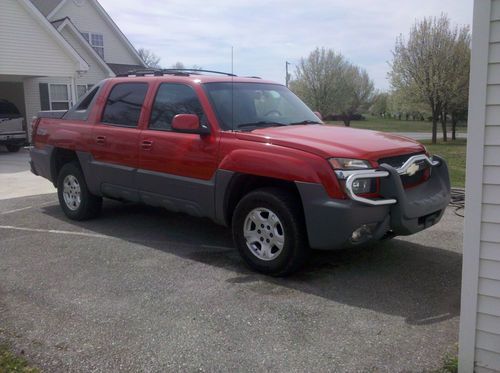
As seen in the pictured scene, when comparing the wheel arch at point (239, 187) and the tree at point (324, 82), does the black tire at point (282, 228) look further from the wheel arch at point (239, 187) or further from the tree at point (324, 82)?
the tree at point (324, 82)

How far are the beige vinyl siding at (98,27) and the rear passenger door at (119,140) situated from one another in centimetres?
2018

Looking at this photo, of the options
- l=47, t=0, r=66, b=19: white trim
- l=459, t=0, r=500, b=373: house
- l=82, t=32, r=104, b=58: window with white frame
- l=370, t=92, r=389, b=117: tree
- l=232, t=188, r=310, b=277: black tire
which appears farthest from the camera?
l=370, t=92, r=389, b=117: tree

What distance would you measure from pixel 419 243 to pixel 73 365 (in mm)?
3971

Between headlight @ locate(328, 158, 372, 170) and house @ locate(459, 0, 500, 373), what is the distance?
1415 mm

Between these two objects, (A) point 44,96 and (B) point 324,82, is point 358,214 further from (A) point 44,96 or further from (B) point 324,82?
(B) point 324,82

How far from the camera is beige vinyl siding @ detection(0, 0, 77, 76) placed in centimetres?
1742

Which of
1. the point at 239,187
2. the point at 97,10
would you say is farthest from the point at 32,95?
the point at 239,187

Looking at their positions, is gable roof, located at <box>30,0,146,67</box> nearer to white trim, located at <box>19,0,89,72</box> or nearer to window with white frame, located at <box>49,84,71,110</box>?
window with white frame, located at <box>49,84,71,110</box>

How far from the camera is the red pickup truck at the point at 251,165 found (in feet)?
14.0

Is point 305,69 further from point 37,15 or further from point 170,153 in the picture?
point 170,153


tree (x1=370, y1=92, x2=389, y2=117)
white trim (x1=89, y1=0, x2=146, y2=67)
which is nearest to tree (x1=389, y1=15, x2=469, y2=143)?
white trim (x1=89, y1=0, x2=146, y2=67)

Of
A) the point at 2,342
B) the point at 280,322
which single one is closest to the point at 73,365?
the point at 2,342

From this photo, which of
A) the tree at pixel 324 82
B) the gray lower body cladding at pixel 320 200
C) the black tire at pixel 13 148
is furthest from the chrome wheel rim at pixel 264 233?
the tree at pixel 324 82

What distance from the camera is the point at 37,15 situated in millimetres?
18125
